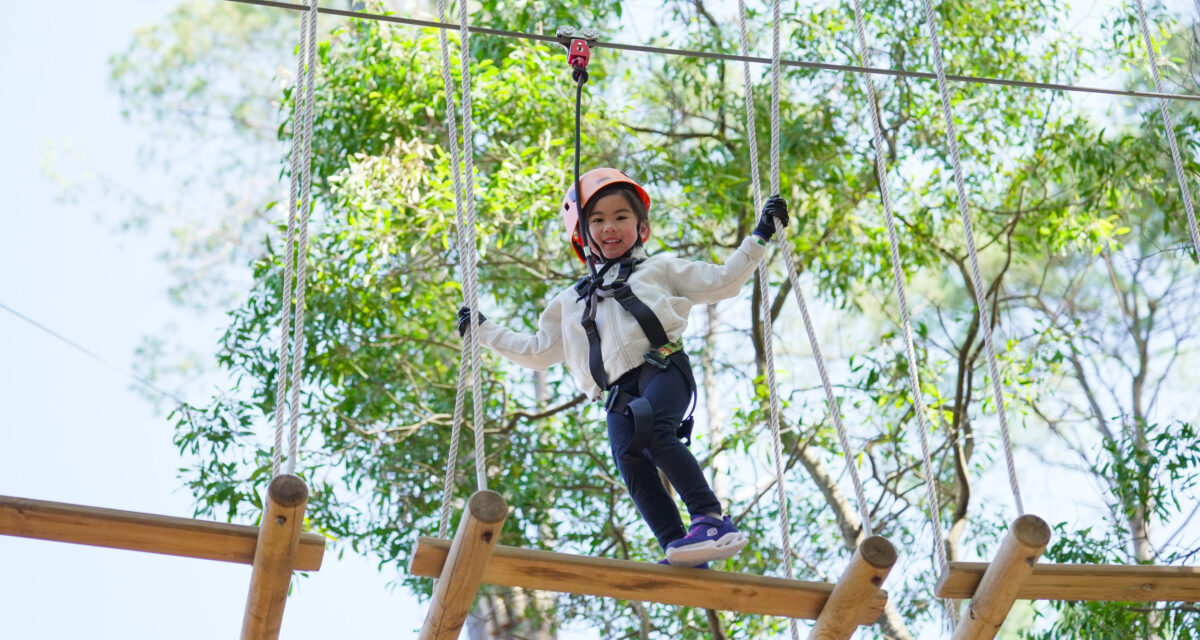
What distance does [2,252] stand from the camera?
12859mm

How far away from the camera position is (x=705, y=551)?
8.24 ft

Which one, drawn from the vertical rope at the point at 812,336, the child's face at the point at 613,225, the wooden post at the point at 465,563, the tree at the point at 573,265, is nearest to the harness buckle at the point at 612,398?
the child's face at the point at 613,225

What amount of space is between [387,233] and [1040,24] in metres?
2.99

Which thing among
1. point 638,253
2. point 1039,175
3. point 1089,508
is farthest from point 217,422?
point 1089,508

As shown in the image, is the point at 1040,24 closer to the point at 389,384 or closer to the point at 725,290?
the point at 389,384

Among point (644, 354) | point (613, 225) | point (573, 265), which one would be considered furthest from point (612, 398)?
point (573, 265)

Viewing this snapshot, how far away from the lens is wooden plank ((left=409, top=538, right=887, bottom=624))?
7.75 ft

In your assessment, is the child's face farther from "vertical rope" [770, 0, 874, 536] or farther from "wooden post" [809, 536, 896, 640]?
"wooden post" [809, 536, 896, 640]

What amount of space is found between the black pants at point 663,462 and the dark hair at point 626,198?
350 mm

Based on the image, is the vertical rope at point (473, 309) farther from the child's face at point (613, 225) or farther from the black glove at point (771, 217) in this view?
the black glove at point (771, 217)

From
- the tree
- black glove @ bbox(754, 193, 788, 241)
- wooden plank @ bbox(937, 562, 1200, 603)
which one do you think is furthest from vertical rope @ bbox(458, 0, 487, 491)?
the tree

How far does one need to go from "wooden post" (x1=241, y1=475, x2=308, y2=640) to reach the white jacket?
0.68 metres

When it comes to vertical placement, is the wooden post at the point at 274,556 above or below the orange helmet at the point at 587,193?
below

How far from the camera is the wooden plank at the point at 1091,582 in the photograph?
8.13 ft
